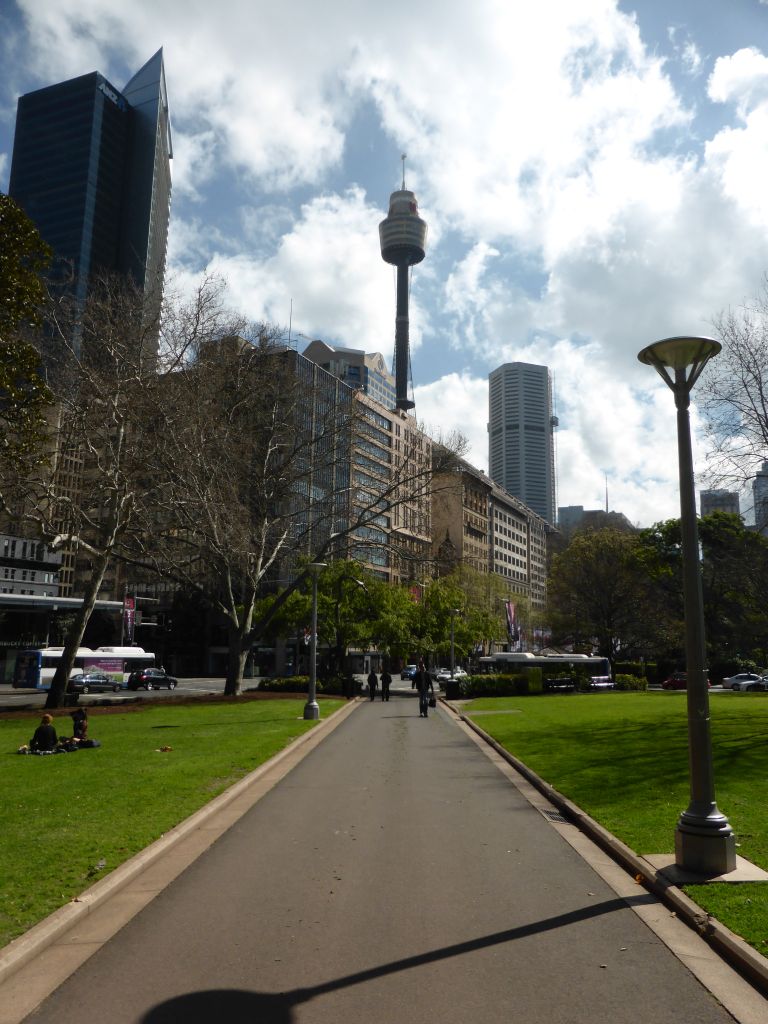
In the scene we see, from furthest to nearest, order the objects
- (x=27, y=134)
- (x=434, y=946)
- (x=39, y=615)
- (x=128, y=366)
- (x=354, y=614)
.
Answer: (x=27, y=134)
(x=39, y=615)
(x=354, y=614)
(x=128, y=366)
(x=434, y=946)

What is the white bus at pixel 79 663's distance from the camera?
53062mm

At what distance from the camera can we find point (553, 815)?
37.2ft

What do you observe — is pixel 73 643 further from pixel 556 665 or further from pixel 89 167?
pixel 89 167

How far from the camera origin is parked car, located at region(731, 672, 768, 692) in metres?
57.9

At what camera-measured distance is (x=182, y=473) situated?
30141mm

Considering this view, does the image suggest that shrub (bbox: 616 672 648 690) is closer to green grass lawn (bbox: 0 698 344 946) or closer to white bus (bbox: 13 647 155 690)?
white bus (bbox: 13 647 155 690)

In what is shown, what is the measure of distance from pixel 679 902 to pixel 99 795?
27.7ft

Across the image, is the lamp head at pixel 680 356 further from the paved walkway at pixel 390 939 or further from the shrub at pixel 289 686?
the shrub at pixel 289 686

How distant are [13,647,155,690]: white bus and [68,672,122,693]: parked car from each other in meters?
0.60

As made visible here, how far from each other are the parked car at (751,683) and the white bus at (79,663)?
46.6 meters

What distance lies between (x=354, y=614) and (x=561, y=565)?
31441 mm

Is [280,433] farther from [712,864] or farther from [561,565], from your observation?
[561,565]

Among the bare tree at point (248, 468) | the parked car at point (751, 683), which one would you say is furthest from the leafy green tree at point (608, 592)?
the bare tree at point (248, 468)

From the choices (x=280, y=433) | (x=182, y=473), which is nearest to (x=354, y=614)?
(x=280, y=433)
